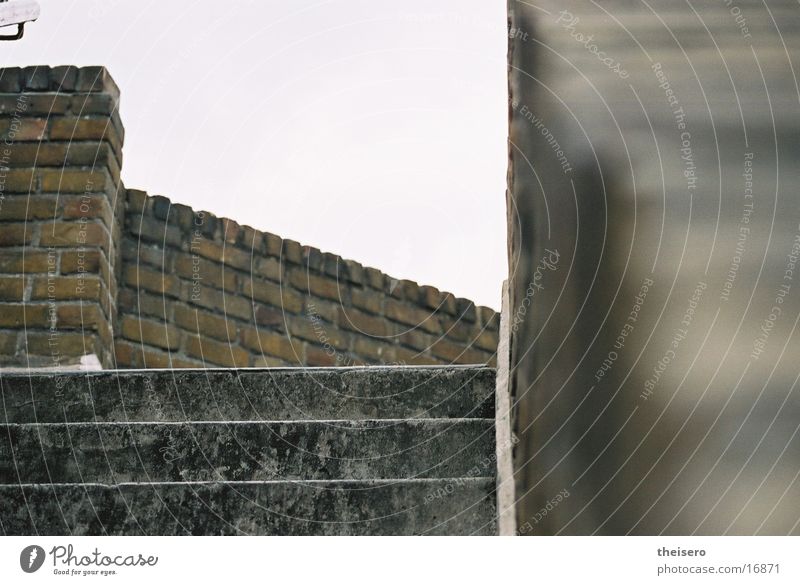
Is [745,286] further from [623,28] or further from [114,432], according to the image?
[114,432]

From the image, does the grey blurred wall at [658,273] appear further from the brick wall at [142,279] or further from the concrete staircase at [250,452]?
the brick wall at [142,279]

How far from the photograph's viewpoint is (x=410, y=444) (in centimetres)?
139

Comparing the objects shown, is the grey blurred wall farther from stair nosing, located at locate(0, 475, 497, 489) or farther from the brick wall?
the brick wall

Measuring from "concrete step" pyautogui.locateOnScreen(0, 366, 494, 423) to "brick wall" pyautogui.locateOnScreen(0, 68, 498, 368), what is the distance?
56 centimetres

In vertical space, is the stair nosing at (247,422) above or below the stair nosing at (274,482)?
above

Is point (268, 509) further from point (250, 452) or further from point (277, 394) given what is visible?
point (277, 394)

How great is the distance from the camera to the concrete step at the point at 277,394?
1.51 metres

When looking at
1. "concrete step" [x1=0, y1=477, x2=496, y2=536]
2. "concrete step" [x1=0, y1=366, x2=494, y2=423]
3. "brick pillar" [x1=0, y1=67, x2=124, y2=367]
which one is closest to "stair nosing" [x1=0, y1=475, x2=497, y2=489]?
"concrete step" [x1=0, y1=477, x2=496, y2=536]

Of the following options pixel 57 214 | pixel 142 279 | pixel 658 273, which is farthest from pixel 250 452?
pixel 142 279

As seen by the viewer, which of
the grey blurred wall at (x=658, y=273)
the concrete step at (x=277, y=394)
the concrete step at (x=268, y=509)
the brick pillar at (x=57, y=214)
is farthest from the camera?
the brick pillar at (x=57, y=214)

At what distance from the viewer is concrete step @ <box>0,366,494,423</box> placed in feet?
4.94

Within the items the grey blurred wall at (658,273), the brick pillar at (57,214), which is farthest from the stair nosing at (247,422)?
the brick pillar at (57,214)

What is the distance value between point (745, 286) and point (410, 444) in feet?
1.37
